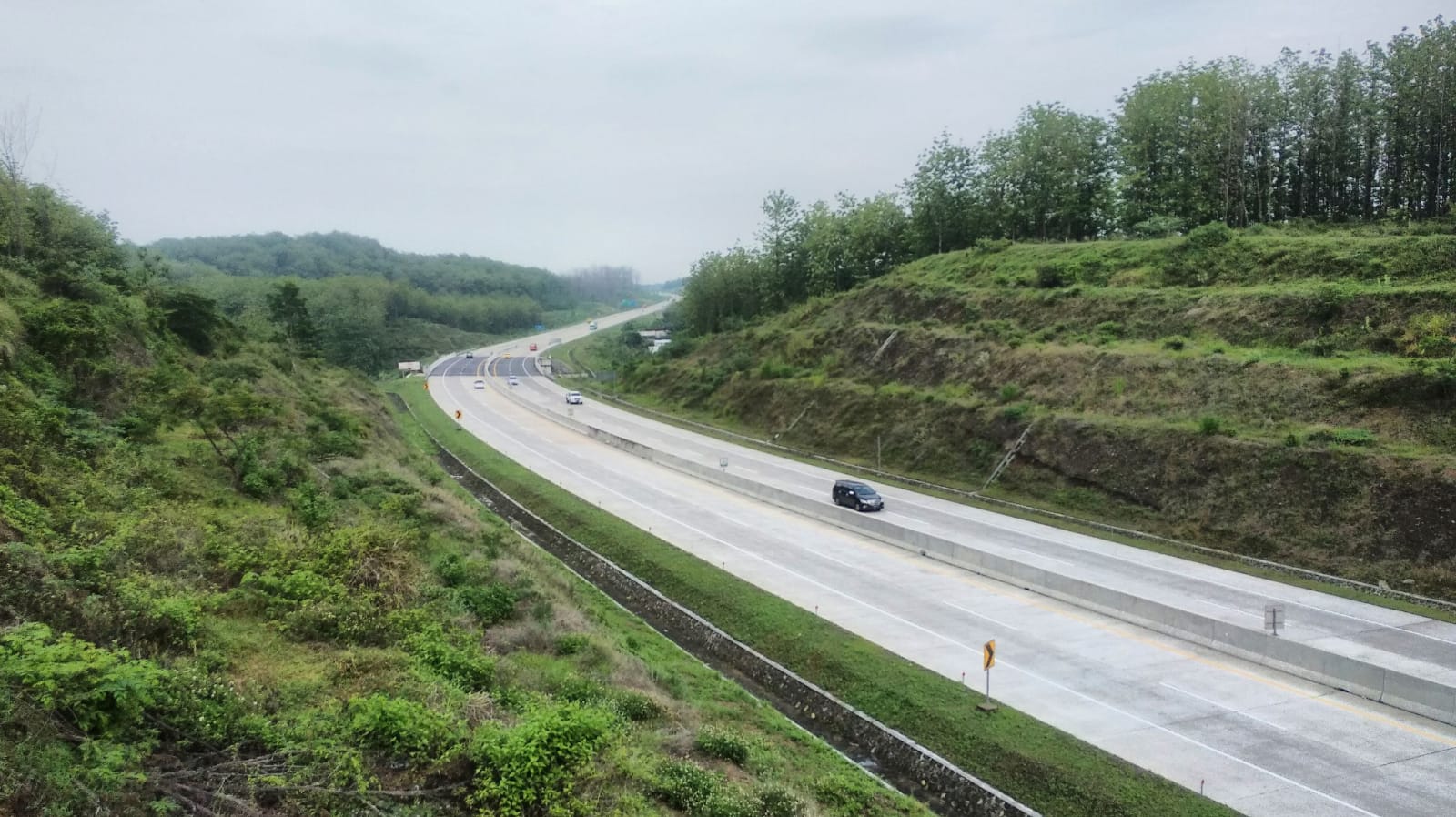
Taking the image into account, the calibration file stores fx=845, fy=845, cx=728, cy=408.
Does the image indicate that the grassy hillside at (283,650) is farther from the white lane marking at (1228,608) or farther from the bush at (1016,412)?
the bush at (1016,412)

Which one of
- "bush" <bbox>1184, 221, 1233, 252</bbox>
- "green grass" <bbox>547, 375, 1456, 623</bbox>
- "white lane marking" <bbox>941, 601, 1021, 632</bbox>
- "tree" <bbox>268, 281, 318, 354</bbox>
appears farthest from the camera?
"tree" <bbox>268, 281, 318, 354</bbox>

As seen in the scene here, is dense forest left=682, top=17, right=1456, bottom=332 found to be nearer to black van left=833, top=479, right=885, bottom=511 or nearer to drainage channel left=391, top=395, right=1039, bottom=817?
black van left=833, top=479, right=885, bottom=511

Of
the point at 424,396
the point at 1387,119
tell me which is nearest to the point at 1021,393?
the point at 1387,119

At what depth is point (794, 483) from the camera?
46.0 m

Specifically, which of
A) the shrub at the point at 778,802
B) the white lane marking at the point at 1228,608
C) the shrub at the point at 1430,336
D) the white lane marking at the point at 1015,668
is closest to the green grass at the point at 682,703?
the shrub at the point at 778,802

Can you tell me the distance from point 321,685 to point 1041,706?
615 inches

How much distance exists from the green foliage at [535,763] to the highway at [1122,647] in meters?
11.2

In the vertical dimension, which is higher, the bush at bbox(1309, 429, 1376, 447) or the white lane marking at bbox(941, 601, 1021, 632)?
the bush at bbox(1309, 429, 1376, 447)

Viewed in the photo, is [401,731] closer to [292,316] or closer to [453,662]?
[453,662]

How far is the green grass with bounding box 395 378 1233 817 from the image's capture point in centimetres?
1658

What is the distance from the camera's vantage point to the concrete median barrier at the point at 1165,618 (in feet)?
62.6

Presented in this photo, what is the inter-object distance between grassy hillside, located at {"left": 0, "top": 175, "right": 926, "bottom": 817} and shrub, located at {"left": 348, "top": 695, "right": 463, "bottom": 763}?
3cm

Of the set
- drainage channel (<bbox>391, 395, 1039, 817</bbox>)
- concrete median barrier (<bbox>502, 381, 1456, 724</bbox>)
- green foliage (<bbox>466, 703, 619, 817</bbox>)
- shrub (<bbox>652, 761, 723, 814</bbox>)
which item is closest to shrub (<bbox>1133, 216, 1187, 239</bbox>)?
concrete median barrier (<bbox>502, 381, 1456, 724</bbox>)

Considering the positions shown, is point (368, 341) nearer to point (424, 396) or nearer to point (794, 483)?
point (424, 396)
